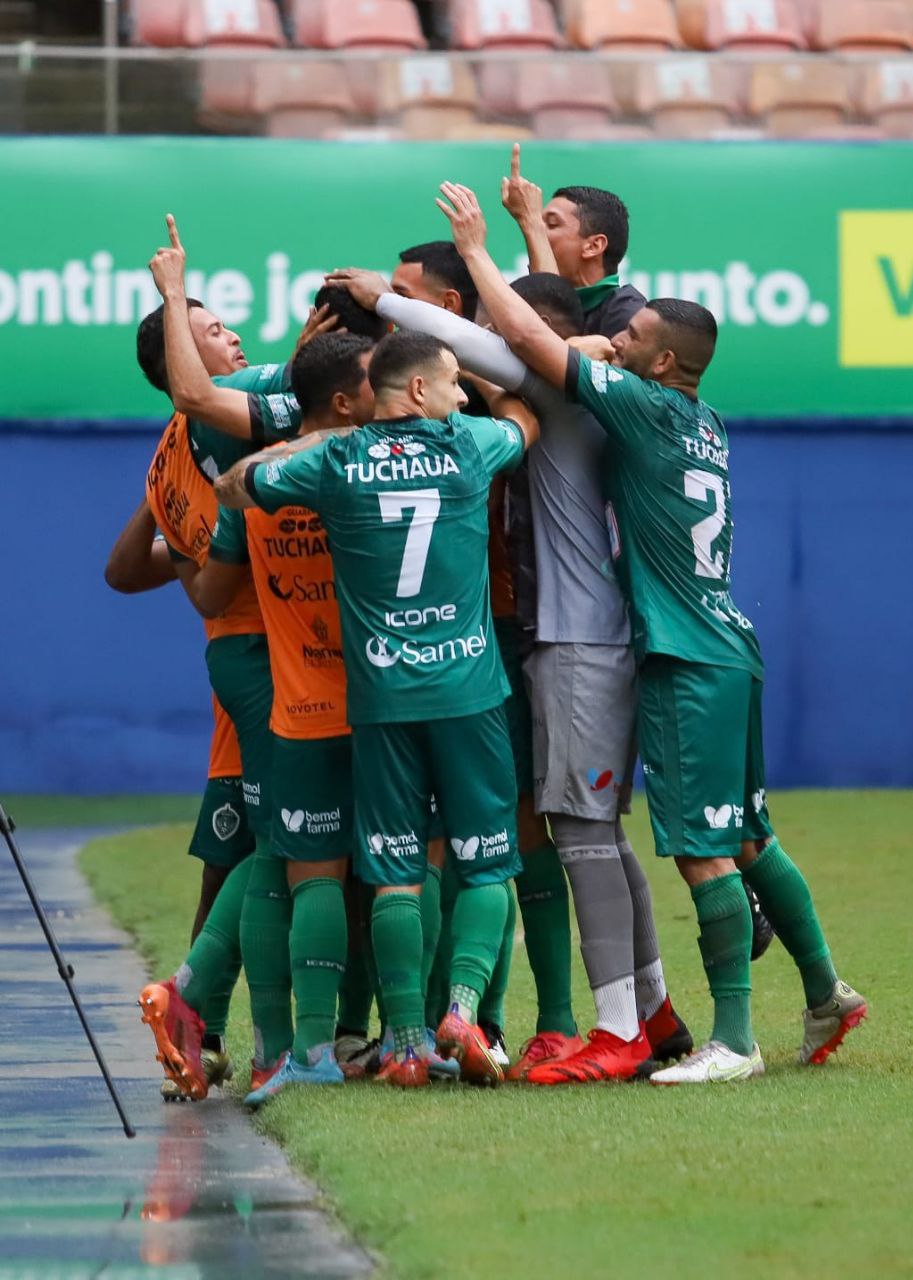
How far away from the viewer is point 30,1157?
4910mm

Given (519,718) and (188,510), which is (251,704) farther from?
(519,718)

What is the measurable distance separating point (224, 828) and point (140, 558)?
0.85 metres

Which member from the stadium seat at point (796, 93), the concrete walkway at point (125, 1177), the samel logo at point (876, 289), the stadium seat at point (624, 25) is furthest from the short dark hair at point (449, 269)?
the stadium seat at point (624, 25)

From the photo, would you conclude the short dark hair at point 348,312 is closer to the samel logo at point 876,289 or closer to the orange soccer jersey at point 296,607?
the orange soccer jersey at point 296,607

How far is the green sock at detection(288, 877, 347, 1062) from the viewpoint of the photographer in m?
5.59

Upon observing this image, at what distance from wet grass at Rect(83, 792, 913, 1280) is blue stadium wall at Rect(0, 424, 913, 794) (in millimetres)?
8476

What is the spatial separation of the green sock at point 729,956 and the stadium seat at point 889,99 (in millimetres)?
11095

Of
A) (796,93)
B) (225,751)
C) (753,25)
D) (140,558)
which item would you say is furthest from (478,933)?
(753,25)

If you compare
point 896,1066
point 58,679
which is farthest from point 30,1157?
point 58,679

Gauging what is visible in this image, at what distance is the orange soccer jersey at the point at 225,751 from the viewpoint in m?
6.14

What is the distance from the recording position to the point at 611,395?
18.5 feet

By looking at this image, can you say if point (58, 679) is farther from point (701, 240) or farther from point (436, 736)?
point (436, 736)

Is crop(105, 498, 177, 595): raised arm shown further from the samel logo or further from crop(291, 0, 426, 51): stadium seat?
crop(291, 0, 426, 51): stadium seat

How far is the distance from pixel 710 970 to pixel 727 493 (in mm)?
1241
